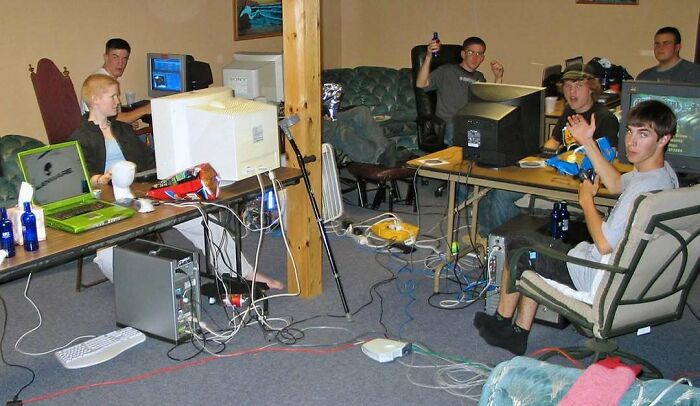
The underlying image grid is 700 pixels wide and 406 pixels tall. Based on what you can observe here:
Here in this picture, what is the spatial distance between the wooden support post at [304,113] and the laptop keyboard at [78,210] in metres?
1.05

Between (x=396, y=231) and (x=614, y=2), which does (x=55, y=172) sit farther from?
(x=614, y=2)

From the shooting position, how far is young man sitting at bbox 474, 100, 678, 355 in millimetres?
3191

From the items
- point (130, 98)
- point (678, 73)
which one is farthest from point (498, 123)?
point (130, 98)

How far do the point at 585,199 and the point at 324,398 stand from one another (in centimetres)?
138

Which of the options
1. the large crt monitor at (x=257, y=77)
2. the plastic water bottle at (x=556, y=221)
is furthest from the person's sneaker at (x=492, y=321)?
the large crt monitor at (x=257, y=77)

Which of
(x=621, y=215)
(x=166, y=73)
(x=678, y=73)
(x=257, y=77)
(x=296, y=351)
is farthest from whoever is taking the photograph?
(x=166, y=73)

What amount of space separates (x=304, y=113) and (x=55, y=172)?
127cm

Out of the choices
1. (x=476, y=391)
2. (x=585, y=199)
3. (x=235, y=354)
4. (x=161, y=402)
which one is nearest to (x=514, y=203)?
(x=585, y=199)

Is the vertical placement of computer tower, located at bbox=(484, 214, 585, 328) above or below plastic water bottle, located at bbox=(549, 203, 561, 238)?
below

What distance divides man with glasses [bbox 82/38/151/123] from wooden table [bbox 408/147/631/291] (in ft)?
7.75

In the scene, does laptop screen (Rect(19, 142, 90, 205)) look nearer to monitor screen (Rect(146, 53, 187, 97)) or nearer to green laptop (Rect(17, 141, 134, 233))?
green laptop (Rect(17, 141, 134, 233))

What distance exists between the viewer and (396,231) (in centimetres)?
513

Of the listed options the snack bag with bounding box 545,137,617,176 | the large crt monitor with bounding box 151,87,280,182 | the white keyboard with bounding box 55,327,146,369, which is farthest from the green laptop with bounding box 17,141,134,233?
the snack bag with bounding box 545,137,617,176

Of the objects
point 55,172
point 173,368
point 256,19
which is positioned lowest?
point 173,368
